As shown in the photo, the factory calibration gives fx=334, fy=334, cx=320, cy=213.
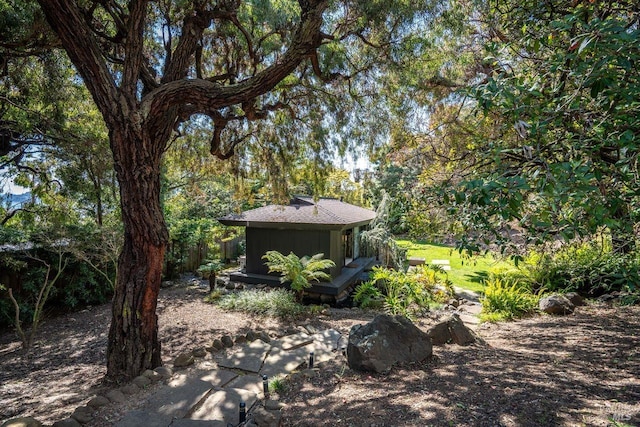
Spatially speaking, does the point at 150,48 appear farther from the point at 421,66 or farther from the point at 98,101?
the point at 421,66

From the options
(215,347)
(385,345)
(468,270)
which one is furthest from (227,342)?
(468,270)

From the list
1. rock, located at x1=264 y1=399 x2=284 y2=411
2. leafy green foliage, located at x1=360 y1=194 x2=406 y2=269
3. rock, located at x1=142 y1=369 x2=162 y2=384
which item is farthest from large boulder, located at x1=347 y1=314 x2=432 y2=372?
leafy green foliage, located at x1=360 y1=194 x2=406 y2=269

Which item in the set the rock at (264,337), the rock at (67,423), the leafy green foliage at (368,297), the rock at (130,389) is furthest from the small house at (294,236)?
the rock at (67,423)

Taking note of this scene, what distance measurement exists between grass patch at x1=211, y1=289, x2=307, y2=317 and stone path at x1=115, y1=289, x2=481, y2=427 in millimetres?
1324

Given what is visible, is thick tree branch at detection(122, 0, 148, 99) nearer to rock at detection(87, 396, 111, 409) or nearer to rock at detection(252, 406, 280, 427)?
rock at detection(87, 396, 111, 409)

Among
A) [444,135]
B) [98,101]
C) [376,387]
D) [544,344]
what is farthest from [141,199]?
[544,344]

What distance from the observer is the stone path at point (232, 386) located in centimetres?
294

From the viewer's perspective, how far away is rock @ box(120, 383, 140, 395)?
3481 millimetres

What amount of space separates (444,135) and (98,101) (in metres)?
5.33

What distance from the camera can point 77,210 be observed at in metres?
8.69

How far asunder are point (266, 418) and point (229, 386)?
1284 mm

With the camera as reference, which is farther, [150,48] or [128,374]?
[150,48]

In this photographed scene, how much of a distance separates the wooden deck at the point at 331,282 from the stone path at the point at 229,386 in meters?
2.76

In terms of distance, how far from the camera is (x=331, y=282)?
8.58 m
